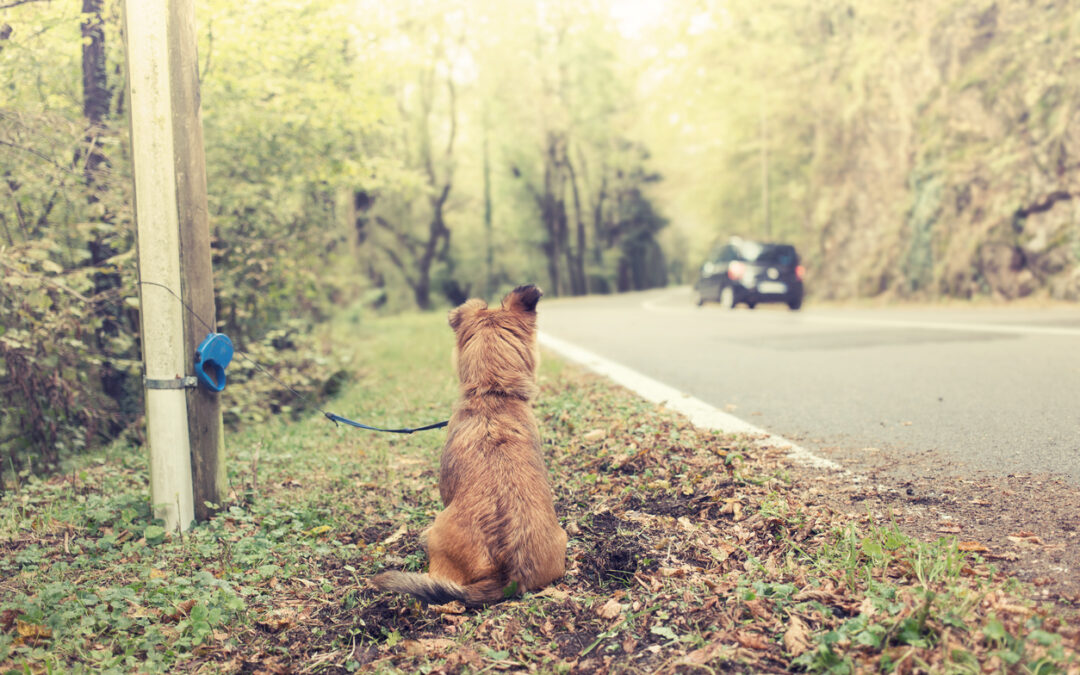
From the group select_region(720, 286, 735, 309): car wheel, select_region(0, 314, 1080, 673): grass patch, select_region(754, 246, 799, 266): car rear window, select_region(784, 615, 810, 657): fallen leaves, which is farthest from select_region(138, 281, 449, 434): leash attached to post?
select_region(720, 286, 735, 309): car wheel

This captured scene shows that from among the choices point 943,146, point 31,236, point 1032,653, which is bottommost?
point 1032,653

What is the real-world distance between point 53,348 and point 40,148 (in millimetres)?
1954

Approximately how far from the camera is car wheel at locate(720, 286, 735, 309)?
926 inches

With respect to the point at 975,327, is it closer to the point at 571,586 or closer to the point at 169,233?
the point at 571,586

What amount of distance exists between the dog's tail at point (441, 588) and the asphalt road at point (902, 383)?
249 cm

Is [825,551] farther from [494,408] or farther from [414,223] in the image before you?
[414,223]

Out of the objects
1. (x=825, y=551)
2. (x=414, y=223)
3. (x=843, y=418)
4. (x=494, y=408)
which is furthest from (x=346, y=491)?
(x=414, y=223)

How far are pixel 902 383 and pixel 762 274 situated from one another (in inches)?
640

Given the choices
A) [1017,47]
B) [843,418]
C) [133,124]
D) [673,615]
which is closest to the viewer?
[673,615]

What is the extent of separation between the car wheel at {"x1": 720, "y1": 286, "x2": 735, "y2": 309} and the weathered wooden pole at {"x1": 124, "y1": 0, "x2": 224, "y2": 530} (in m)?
20.7

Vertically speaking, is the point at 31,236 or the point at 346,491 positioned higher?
the point at 31,236

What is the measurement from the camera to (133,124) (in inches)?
160

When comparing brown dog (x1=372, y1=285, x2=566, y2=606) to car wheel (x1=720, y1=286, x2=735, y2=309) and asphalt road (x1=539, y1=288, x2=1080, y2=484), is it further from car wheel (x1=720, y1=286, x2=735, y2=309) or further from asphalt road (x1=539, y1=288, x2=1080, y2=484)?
car wheel (x1=720, y1=286, x2=735, y2=309)

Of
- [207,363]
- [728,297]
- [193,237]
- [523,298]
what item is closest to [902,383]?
[523,298]
